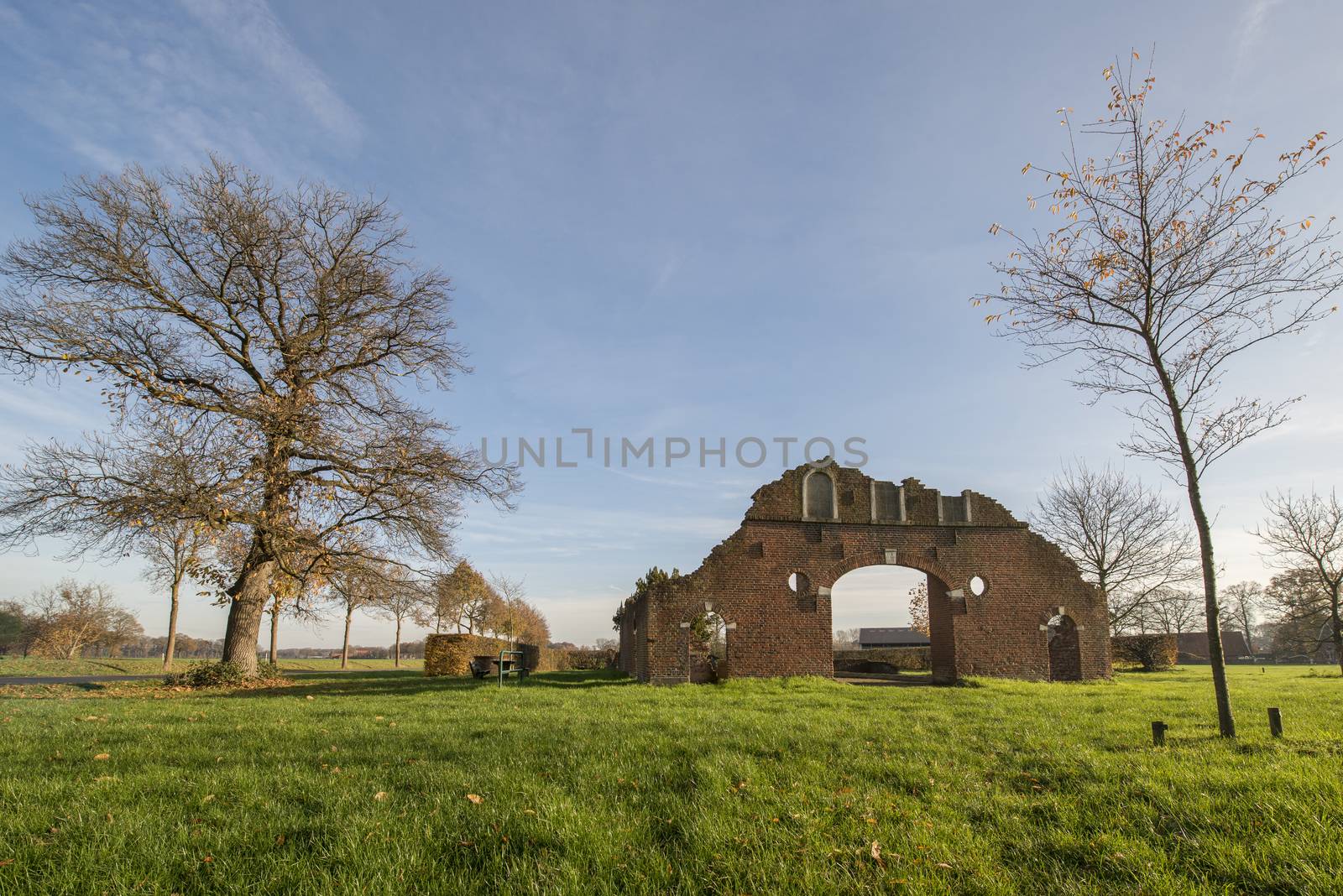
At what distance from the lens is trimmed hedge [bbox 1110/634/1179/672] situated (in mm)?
35219

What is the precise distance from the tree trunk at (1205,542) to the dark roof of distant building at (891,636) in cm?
6214

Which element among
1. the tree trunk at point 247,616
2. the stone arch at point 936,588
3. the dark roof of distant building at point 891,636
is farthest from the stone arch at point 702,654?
the dark roof of distant building at point 891,636

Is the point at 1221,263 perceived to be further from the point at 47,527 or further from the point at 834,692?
the point at 47,527

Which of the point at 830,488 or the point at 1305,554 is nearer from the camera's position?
the point at 830,488

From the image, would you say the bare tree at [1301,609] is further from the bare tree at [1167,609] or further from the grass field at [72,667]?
the grass field at [72,667]

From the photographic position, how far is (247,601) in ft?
67.8

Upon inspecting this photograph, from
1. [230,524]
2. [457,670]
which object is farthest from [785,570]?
[230,524]

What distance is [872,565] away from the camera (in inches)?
862

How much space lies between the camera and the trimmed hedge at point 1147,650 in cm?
3522

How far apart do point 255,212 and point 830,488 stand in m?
18.4

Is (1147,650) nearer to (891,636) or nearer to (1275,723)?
(1275,723)

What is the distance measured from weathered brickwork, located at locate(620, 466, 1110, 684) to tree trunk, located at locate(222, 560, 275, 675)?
11.2m

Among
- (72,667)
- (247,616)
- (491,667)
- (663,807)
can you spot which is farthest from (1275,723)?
(72,667)

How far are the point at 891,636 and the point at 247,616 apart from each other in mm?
61910
